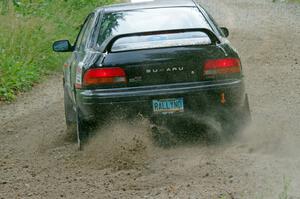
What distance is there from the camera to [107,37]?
27.2 feet

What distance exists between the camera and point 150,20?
27.8 ft

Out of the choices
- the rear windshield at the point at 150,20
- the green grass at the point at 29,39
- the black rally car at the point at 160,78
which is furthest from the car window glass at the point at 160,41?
the green grass at the point at 29,39

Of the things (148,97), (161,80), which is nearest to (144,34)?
(161,80)

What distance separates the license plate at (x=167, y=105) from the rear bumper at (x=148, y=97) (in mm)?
43

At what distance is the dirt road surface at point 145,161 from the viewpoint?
20.6ft

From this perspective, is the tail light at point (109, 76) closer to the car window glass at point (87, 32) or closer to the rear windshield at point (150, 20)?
the rear windshield at point (150, 20)

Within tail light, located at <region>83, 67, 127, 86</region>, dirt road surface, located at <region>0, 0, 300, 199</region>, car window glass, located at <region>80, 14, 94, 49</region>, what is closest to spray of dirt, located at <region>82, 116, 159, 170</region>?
dirt road surface, located at <region>0, 0, 300, 199</region>

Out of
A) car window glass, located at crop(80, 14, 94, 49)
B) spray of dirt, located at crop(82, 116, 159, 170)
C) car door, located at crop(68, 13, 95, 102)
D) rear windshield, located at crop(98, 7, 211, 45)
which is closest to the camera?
spray of dirt, located at crop(82, 116, 159, 170)

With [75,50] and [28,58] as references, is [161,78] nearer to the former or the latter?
[75,50]

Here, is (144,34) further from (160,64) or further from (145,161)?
(145,161)

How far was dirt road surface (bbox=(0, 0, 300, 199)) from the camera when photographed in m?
6.28

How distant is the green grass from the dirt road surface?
2270mm

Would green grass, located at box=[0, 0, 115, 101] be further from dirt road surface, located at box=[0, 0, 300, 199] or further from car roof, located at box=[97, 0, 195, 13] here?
car roof, located at box=[97, 0, 195, 13]

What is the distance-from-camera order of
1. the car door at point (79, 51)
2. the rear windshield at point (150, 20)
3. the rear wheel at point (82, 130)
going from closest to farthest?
the rear wheel at point (82, 130), the rear windshield at point (150, 20), the car door at point (79, 51)
